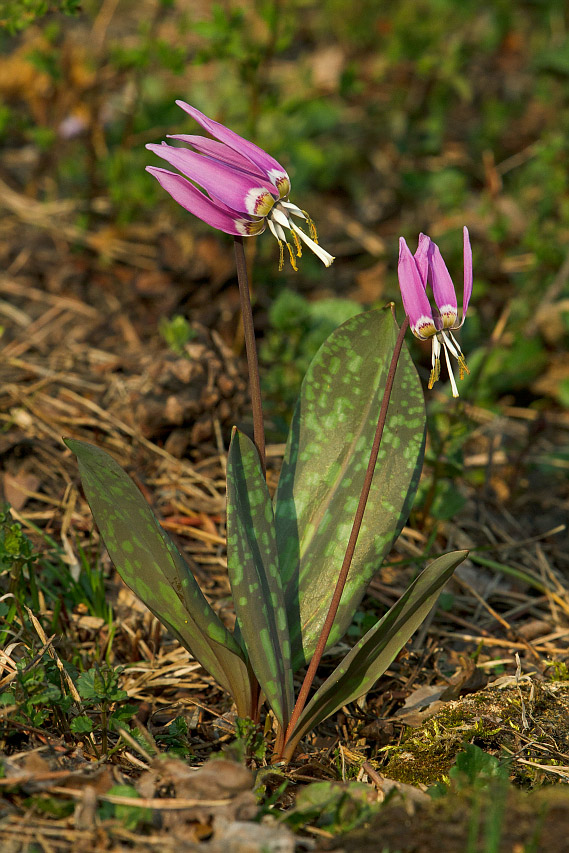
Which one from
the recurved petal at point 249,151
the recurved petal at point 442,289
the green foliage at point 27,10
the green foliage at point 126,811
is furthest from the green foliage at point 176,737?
A: the green foliage at point 27,10

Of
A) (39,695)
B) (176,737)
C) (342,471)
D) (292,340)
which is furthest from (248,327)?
(292,340)

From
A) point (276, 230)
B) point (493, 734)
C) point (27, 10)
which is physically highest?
point (27, 10)

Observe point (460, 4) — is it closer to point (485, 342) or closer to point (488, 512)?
point (485, 342)

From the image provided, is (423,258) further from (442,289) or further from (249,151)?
(249,151)

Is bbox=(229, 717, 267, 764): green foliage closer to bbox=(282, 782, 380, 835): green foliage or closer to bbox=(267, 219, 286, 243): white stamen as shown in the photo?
bbox=(282, 782, 380, 835): green foliage

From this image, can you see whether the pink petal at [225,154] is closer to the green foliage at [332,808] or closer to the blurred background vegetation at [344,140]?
the green foliage at [332,808]

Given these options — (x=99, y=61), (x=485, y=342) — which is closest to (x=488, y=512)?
(x=485, y=342)
